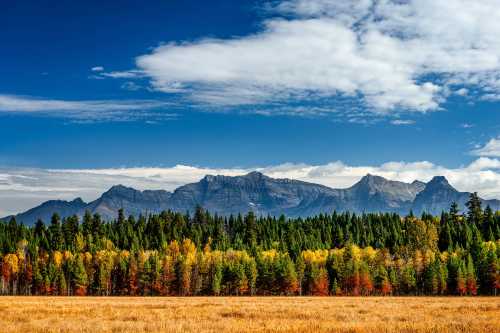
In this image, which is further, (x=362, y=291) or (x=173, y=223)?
(x=173, y=223)

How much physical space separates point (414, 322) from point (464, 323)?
2678 mm

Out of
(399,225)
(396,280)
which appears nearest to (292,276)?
(396,280)

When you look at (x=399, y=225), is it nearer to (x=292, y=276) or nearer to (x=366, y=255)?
(x=366, y=255)

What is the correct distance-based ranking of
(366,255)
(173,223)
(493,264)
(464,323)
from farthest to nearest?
(173,223) < (366,255) < (493,264) < (464,323)

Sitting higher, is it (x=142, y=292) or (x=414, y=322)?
(x=414, y=322)

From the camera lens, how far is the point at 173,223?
632 ft

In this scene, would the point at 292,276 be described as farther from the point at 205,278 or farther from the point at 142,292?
the point at 142,292

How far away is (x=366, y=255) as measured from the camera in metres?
133

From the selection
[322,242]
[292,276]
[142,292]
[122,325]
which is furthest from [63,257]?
[122,325]

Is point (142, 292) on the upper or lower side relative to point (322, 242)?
lower

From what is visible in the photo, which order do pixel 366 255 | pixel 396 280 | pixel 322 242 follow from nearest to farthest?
pixel 396 280 < pixel 366 255 < pixel 322 242

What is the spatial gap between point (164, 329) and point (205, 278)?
98746mm

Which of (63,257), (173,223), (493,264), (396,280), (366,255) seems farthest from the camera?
(173,223)

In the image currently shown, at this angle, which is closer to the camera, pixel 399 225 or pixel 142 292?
pixel 142 292
